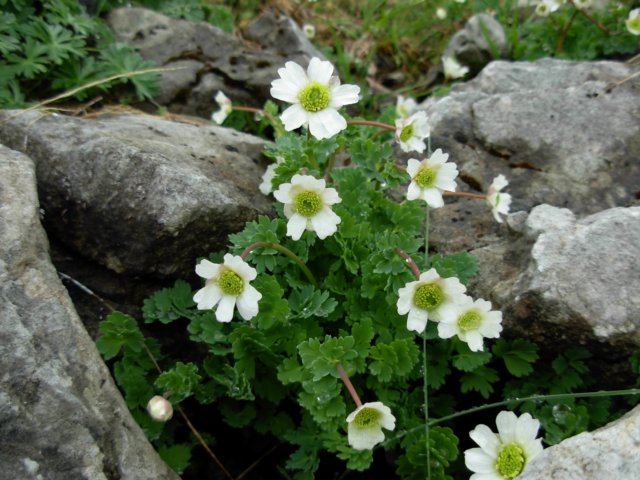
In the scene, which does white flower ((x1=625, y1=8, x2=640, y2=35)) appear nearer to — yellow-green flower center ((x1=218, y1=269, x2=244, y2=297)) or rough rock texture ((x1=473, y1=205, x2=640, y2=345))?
rough rock texture ((x1=473, y1=205, x2=640, y2=345))

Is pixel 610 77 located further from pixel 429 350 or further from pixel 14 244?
pixel 14 244

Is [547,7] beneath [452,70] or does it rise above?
above

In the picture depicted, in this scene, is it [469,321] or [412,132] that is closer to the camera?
[469,321]

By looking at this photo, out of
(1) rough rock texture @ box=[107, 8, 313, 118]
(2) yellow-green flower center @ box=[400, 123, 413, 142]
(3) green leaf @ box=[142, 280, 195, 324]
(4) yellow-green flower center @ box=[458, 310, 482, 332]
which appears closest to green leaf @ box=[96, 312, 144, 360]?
(3) green leaf @ box=[142, 280, 195, 324]

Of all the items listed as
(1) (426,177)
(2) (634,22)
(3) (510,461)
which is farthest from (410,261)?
(2) (634,22)

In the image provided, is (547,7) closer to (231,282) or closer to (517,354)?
(517,354)
